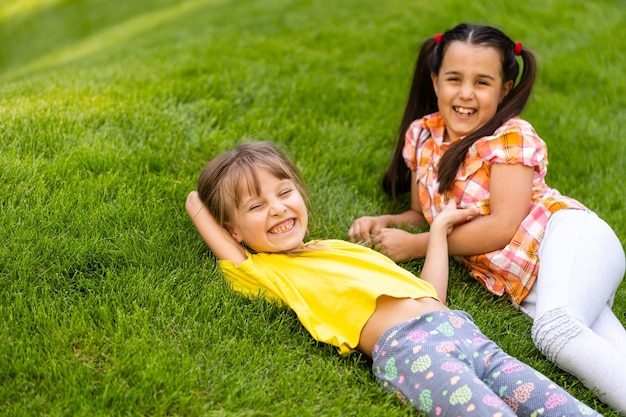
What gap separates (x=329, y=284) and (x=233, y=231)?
1.61ft

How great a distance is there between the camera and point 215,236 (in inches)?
109

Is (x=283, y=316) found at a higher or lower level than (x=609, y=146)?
higher

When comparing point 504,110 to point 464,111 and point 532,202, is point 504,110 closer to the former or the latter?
point 464,111

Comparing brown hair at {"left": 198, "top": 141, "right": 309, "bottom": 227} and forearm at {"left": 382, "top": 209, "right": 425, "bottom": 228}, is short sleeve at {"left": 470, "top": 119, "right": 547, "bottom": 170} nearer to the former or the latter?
forearm at {"left": 382, "top": 209, "right": 425, "bottom": 228}

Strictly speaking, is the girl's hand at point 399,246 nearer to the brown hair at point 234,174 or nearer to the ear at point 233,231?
the brown hair at point 234,174

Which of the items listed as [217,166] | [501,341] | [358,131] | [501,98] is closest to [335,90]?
[358,131]

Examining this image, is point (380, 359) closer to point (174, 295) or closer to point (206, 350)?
point (206, 350)

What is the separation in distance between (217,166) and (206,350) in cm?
77

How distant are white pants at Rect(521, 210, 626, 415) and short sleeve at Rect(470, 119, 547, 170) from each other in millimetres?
267

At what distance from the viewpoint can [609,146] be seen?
181 inches

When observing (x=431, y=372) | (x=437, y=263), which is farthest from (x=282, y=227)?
(x=431, y=372)

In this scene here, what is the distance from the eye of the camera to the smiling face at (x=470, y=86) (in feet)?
10.5

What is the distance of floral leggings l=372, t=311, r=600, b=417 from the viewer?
7.04 ft

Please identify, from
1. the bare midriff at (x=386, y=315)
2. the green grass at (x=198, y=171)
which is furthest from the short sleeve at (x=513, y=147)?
the bare midriff at (x=386, y=315)
